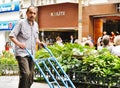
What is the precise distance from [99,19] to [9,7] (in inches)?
504

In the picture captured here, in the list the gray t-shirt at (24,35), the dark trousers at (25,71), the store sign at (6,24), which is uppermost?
the gray t-shirt at (24,35)

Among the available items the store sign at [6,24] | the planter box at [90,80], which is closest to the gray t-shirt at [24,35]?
the planter box at [90,80]

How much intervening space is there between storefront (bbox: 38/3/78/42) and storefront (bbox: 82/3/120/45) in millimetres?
1435

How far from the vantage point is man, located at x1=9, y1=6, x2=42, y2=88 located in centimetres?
775

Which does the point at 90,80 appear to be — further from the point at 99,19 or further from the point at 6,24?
the point at 6,24

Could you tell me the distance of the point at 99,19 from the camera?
2836 cm

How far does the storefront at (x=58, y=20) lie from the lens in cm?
2997

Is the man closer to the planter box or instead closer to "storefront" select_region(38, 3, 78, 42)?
the planter box

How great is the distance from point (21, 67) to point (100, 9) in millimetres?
20075

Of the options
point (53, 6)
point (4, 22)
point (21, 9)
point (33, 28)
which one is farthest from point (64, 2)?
point (33, 28)

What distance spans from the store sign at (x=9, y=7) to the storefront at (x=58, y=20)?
4.18 meters

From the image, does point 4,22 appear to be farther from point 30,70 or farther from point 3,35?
point 30,70

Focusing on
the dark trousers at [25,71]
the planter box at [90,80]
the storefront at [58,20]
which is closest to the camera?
the dark trousers at [25,71]

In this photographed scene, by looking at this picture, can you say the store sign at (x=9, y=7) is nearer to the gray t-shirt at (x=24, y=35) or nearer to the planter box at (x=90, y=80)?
the planter box at (x=90, y=80)
